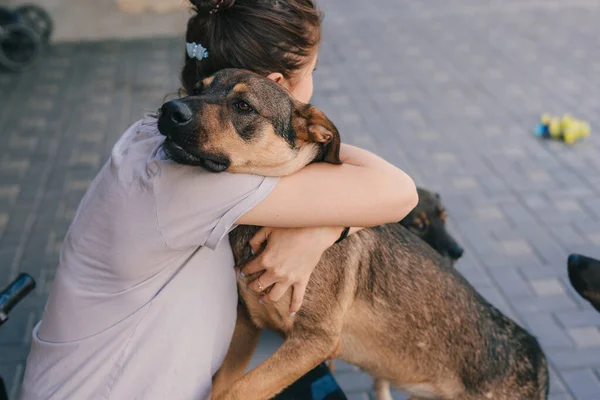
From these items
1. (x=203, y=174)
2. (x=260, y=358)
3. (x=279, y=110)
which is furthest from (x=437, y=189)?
(x=203, y=174)

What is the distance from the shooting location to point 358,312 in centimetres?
263

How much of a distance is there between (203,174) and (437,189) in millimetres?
4233

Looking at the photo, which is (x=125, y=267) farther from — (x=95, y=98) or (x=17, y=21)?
(x=17, y=21)

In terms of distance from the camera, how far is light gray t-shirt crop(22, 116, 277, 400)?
76.7 inches

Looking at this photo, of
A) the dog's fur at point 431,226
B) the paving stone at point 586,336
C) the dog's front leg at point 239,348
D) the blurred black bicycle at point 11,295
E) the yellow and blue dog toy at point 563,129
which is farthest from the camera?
the yellow and blue dog toy at point 563,129

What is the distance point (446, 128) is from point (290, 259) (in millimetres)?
5196

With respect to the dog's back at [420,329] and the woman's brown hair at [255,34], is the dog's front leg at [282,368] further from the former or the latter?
the woman's brown hair at [255,34]

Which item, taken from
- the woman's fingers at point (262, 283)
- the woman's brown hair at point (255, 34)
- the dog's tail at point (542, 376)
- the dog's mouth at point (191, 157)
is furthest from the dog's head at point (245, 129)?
the dog's tail at point (542, 376)

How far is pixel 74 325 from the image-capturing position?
6.76 ft

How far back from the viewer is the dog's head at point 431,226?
4012 millimetres

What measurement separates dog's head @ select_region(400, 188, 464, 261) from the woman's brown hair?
1.73 meters

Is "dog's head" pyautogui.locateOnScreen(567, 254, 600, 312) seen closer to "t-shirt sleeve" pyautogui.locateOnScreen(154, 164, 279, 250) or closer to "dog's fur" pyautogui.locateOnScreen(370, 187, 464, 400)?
"dog's fur" pyautogui.locateOnScreen(370, 187, 464, 400)

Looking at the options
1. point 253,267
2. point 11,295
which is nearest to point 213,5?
point 253,267

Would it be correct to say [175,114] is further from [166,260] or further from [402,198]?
→ [402,198]
